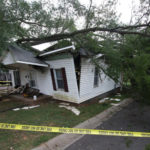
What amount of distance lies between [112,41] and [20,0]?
17.3ft

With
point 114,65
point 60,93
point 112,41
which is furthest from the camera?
point 60,93

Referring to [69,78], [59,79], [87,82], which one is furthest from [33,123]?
[87,82]

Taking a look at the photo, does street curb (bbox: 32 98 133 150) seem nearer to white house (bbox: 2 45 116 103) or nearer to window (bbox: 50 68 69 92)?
white house (bbox: 2 45 116 103)

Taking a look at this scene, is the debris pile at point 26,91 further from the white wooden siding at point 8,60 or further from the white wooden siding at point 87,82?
the white wooden siding at point 87,82

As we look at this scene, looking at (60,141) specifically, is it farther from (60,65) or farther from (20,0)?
(20,0)

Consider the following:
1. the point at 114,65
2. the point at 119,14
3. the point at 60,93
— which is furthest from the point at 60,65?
the point at 119,14

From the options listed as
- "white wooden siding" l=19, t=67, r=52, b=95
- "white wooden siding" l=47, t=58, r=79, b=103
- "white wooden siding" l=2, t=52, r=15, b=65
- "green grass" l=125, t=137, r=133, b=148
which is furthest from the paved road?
"white wooden siding" l=2, t=52, r=15, b=65

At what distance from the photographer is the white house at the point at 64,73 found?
5676 millimetres

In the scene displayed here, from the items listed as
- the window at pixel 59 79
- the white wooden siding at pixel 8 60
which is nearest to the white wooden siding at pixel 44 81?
the window at pixel 59 79

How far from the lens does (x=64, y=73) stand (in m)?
6.07

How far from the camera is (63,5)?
5805 mm

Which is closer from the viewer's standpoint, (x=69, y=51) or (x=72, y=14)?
(x=69, y=51)

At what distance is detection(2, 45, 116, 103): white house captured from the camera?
5.68m

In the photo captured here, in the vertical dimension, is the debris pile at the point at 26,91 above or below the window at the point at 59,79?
below
